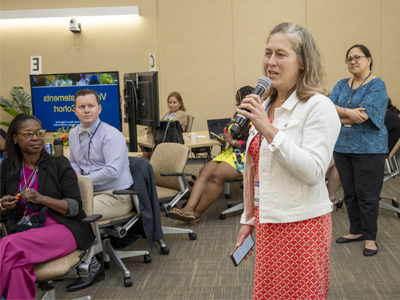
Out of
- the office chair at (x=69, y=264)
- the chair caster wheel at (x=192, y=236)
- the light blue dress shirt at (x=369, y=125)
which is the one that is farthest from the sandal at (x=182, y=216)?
the light blue dress shirt at (x=369, y=125)

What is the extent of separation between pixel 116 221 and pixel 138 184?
0.36 m

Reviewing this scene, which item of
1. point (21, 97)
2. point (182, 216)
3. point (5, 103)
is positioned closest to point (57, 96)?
point (182, 216)

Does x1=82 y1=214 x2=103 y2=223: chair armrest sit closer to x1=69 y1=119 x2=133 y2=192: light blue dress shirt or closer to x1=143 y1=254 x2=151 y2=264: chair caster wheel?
x1=69 y1=119 x2=133 y2=192: light blue dress shirt

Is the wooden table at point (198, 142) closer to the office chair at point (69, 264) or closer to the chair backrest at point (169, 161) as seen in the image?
the chair backrest at point (169, 161)

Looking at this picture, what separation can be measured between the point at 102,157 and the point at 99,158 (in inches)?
0.9

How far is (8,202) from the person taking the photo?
2.23 metres

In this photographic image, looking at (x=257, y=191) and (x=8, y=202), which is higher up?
(x=257, y=191)

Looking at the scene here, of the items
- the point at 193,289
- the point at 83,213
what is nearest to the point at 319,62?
the point at 83,213

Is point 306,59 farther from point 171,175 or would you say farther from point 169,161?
point 169,161

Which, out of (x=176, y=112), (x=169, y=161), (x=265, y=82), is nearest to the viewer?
(x=265, y=82)

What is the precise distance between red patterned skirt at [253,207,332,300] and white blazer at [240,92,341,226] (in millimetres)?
64

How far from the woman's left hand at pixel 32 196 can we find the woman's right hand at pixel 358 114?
2.20 metres

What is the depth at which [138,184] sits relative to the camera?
10.2ft

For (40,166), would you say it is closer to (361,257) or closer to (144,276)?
(144,276)
